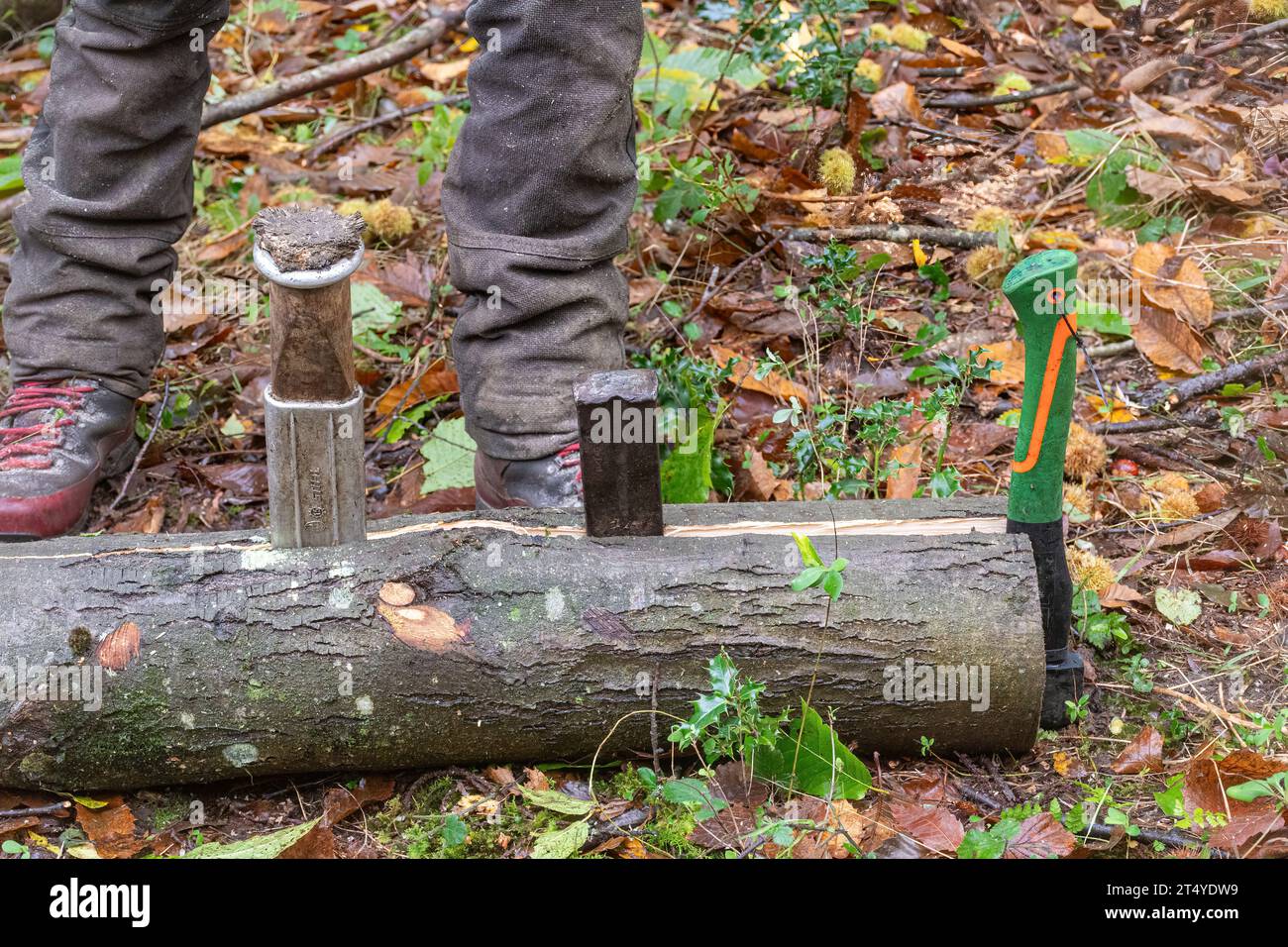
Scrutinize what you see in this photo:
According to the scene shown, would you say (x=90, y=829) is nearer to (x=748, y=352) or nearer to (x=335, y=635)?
(x=335, y=635)

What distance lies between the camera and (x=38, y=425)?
257 centimetres

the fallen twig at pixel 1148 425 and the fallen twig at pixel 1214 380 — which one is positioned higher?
the fallen twig at pixel 1214 380

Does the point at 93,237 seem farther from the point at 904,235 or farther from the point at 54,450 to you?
the point at 904,235

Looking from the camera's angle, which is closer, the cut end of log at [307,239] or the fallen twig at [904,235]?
the cut end of log at [307,239]

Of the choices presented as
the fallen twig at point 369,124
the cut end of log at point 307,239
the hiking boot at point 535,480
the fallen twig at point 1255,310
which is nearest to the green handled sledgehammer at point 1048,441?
the hiking boot at point 535,480

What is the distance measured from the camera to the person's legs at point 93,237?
8.08 feet

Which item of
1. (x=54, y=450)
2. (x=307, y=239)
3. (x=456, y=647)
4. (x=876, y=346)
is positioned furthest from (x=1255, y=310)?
(x=54, y=450)

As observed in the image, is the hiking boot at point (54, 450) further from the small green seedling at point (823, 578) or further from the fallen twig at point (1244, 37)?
the fallen twig at point (1244, 37)

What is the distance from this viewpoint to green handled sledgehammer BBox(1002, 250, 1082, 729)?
70.2 inches

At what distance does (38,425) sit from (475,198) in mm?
1044

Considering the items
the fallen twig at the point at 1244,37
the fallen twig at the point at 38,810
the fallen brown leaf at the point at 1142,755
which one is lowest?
the fallen twig at the point at 38,810

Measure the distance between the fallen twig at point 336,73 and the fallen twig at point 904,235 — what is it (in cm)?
170

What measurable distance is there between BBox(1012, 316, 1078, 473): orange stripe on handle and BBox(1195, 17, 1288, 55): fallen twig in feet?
8.20
